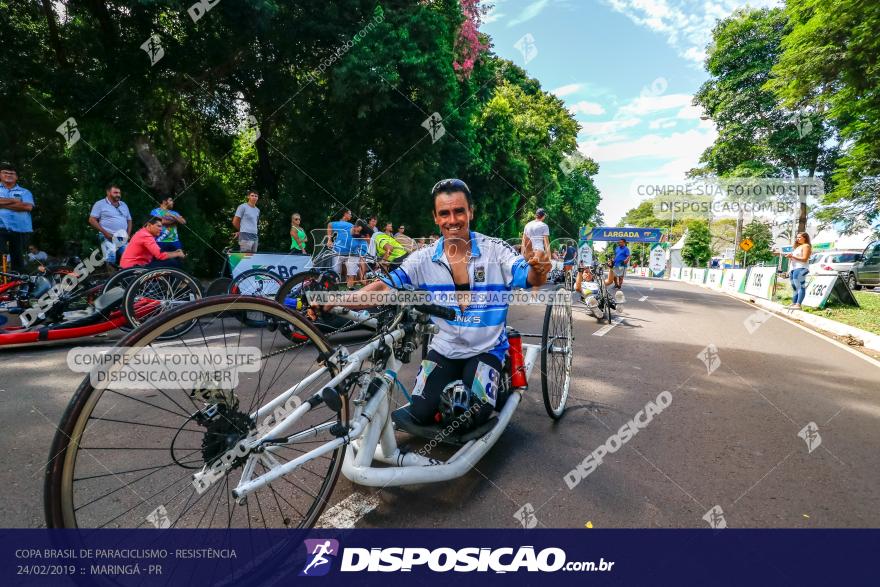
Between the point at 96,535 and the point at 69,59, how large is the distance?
13.6m

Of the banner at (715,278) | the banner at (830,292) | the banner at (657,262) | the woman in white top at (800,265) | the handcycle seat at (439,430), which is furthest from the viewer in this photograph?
the banner at (657,262)

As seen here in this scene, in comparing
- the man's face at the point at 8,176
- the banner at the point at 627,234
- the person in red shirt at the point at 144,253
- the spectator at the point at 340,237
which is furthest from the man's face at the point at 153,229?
the banner at the point at 627,234

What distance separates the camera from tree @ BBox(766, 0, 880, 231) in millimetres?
8250

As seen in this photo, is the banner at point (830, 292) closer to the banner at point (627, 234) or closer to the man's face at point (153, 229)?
the man's face at point (153, 229)

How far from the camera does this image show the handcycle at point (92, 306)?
490 cm

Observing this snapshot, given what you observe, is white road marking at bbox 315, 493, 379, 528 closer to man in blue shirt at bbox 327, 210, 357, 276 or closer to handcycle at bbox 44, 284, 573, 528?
handcycle at bbox 44, 284, 573, 528

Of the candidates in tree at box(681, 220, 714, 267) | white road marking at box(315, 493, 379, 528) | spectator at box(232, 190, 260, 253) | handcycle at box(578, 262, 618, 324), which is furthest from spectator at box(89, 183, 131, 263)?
tree at box(681, 220, 714, 267)

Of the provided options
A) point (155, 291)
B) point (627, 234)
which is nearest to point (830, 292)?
point (155, 291)

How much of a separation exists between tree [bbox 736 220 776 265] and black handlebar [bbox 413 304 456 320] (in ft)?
205

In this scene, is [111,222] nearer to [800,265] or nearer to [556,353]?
[556,353]

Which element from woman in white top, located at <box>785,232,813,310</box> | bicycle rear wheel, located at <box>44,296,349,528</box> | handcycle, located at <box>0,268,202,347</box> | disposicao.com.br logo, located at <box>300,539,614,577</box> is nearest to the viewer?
bicycle rear wheel, located at <box>44,296,349,528</box>

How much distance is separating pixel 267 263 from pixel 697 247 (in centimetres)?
7161

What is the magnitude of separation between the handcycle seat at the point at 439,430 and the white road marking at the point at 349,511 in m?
0.44

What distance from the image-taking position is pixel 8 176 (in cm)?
636
